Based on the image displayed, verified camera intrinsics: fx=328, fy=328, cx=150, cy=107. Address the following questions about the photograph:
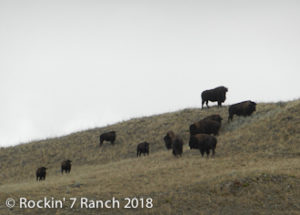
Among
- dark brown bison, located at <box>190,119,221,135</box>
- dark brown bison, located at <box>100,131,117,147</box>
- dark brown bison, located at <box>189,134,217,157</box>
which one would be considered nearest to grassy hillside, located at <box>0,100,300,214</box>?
dark brown bison, located at <box>100,131,117,147</box>

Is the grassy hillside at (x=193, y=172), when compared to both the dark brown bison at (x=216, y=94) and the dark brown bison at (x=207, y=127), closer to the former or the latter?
the dark brown bison at (x=207, y=127)

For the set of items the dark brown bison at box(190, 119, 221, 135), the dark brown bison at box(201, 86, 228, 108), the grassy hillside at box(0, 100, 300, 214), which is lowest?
the grassy hillside at box(0, 100, 300, 214)

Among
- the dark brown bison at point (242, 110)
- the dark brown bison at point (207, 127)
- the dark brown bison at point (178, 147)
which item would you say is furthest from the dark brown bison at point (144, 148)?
the dark brown bison at point (242, 110)

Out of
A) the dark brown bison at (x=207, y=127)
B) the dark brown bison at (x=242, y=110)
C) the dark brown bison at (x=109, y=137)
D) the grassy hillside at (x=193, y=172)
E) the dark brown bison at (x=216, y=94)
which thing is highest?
the dark brown bison at (x=216, y=94)

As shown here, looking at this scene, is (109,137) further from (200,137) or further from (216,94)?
(200,137)

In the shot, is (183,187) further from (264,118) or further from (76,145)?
(76,145)

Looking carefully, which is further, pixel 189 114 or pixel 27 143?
pixel 27 143

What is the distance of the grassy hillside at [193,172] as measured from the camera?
13.1 m

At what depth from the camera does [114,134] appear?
3688cm

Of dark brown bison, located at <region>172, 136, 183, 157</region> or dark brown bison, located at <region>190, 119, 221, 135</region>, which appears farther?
dark brown bison, located at <region>190, 119, 221, 135</region>

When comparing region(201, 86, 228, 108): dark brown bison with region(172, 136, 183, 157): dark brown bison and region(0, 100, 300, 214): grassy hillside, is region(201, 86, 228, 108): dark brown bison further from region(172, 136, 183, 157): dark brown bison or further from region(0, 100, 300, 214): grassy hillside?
region(172, 136, 183, 157): dark brown bison

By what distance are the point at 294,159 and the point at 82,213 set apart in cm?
1242

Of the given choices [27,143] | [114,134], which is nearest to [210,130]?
[114,134]

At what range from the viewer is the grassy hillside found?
43.0ft
